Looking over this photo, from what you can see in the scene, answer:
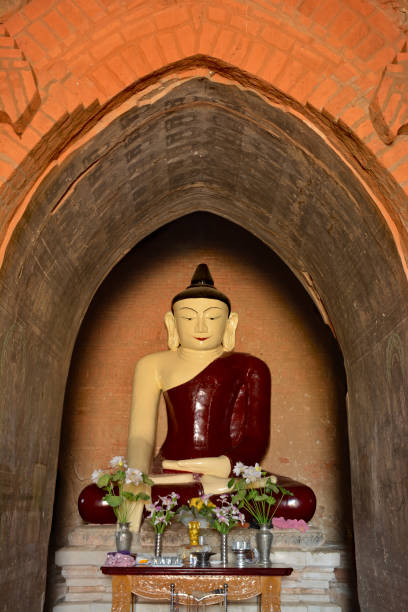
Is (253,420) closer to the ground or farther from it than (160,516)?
farther from it

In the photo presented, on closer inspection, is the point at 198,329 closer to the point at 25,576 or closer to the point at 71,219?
the point at 71,219

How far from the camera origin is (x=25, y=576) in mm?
3871

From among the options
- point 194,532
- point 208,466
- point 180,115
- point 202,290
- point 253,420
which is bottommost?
point 194,532

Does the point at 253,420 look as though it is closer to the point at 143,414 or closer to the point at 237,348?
the point at 143,414

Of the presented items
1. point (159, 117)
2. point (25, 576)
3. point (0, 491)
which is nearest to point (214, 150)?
point (159, 117)

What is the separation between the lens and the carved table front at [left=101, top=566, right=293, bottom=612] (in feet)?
12.8

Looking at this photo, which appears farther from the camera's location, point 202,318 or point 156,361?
point 156,361

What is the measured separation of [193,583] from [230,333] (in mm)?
2752

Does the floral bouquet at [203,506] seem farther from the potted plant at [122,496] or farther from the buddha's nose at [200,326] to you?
the buddha's nose at [200,326]

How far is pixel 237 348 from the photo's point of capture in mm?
6773

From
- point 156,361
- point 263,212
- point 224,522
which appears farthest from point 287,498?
point 263,212

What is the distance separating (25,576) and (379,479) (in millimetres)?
2245

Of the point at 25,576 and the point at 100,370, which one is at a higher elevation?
the point at 100,370

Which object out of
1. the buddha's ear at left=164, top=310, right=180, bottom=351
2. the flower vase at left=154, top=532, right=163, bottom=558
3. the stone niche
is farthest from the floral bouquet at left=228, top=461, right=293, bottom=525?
the buddha's ear at left=164, top=310, right=180, bottom=351
